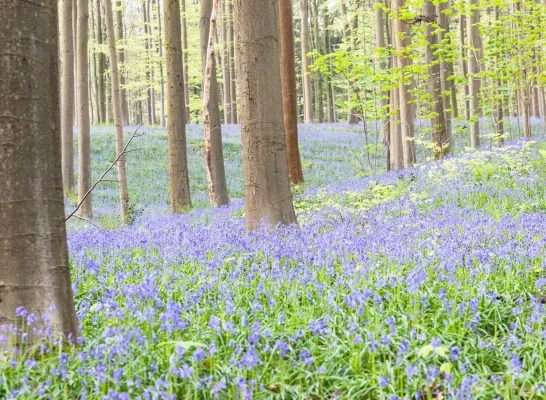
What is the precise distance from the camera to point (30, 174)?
3.10m

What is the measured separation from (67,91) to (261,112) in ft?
36.0

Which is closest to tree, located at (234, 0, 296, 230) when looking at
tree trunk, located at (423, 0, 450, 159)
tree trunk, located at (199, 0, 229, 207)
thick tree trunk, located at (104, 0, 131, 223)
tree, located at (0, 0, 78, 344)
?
tree, located at (0, 0, 78, 344)

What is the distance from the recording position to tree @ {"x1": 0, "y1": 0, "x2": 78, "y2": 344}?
9.98 feet

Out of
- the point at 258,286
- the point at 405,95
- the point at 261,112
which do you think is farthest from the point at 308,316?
the point at 405,95

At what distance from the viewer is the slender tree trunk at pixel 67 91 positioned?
14523 mm

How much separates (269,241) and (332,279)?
4.42 feet

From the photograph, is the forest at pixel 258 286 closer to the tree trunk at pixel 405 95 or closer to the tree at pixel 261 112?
the tree at pixel 261 112

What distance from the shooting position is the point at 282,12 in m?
13.2

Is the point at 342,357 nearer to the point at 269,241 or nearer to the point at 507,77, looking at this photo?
the point at 269,241

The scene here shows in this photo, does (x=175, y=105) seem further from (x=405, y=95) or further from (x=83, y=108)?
(x=405, y=95)

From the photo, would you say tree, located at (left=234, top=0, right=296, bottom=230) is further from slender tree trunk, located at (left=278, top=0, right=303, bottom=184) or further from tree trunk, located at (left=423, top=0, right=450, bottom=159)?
tree trunk, located at (left=423, top=0, right=450, bottom=159)

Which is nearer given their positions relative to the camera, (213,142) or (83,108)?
(213,142)

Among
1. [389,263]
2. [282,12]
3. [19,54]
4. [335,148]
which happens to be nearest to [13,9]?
[19,54]

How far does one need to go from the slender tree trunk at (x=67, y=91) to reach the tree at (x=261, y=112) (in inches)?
375
